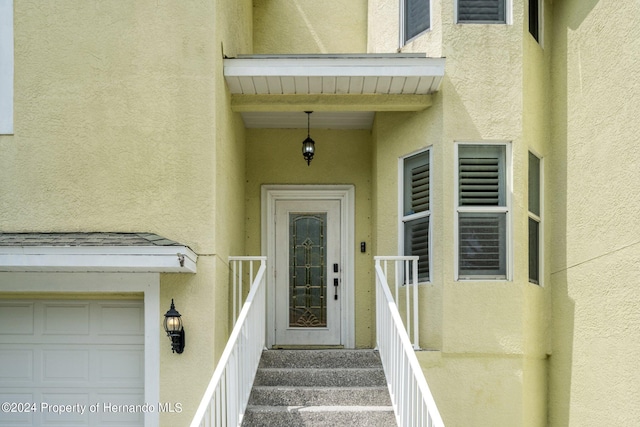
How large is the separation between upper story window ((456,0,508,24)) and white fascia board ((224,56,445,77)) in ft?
2.16

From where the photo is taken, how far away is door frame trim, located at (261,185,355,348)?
912cm

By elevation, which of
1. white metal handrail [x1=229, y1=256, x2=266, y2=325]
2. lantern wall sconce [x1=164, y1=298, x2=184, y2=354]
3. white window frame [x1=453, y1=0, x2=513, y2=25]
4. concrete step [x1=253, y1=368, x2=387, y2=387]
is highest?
white window frame [x1=453, y1=0, x2=513, y2=25]

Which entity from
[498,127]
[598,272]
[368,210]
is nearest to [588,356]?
[598,272]

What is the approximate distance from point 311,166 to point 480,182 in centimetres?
256

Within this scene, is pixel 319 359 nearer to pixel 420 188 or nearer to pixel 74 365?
pixel 420 188

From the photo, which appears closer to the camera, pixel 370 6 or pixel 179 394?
pixel 179 394

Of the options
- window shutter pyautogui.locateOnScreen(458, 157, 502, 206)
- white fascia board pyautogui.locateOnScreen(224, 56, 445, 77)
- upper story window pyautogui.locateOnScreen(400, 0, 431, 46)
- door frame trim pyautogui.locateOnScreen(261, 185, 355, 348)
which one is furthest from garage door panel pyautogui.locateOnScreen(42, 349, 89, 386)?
upper story window pyautogui.locateOnScreen(400, 0, 431, 46)

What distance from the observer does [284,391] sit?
21.8 ft

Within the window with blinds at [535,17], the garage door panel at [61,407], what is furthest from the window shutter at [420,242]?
the garage door panel at [61,407]

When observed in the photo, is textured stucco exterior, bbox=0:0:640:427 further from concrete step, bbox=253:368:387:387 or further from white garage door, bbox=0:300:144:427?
concrete step, bbox=253:368:387:387

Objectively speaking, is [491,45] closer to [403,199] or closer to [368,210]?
[403,199]

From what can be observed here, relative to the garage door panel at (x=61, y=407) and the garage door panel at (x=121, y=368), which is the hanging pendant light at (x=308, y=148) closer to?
the garage door panel at (x=121, y=368)

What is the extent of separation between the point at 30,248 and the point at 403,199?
12.4 feet

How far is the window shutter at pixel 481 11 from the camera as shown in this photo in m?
7.52
